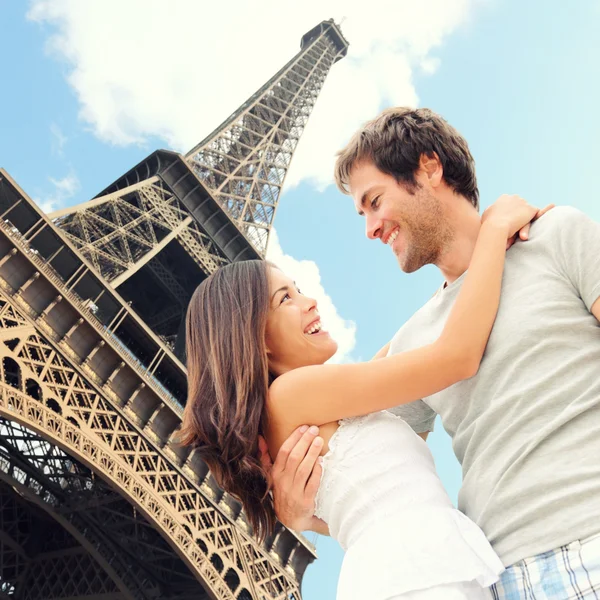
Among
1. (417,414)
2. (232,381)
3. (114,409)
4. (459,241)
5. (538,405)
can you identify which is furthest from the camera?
(114,409)

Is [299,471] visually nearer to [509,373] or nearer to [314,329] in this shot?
[314,329]

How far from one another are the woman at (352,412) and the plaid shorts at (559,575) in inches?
2.6

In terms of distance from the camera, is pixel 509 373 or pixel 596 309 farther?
pixel 509 373

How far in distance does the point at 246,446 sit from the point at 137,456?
1077cm

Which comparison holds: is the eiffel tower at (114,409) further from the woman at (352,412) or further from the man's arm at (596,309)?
the man's arm at (596,309)

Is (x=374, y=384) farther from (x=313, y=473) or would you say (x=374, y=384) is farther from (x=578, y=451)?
(x=578, y=451)

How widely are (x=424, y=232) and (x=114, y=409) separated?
1102cm

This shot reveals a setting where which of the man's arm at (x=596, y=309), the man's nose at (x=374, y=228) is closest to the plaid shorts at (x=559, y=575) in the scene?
the man's arm at (x=596, y=309)

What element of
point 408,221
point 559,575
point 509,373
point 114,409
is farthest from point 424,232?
point 114,409

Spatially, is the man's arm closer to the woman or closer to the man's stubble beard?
the woman

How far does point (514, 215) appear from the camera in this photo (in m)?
2.07

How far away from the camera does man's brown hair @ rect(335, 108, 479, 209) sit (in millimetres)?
2338

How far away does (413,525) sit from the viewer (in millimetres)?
1526

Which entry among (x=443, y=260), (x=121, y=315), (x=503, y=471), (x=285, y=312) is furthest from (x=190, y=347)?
(x=121, y=315)
